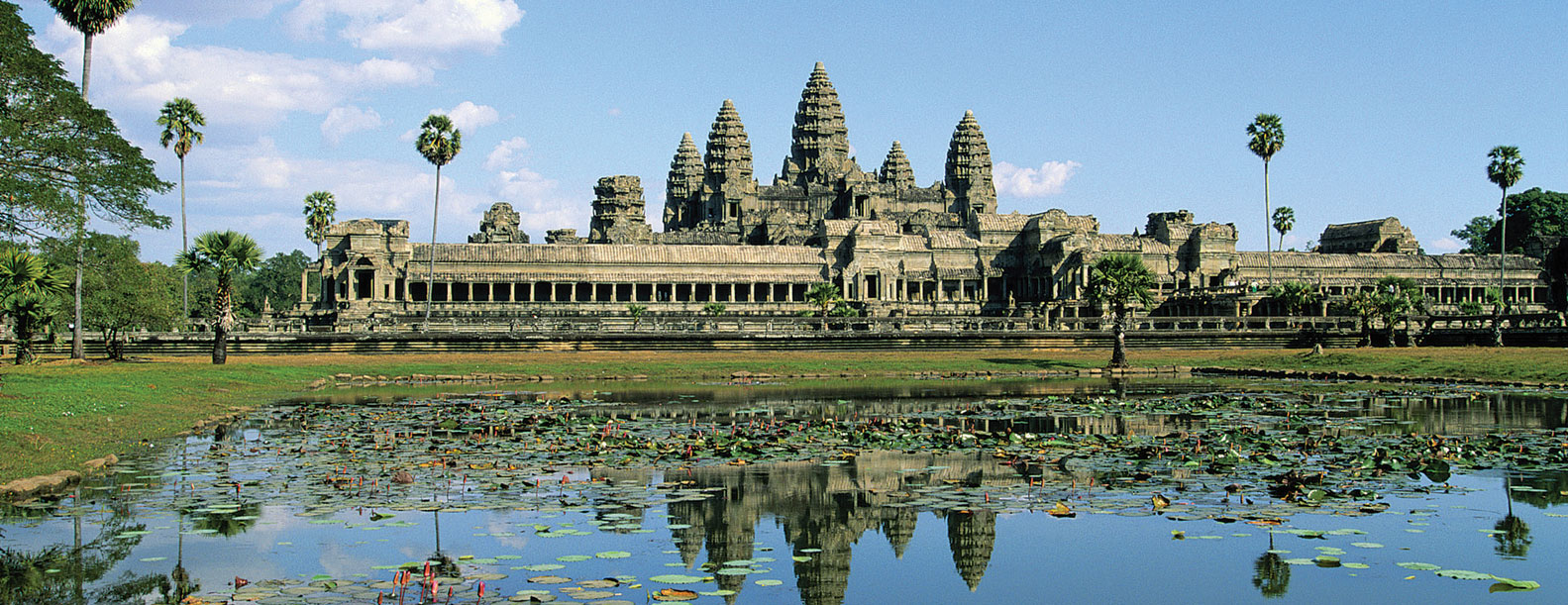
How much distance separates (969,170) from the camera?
138 m

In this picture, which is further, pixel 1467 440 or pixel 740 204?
pixel 740 204

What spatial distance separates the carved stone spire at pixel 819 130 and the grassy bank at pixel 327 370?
262ft

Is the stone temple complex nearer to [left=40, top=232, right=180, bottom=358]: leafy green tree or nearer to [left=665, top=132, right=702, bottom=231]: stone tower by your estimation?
[left=665, top=132, right=702, bottom=231]: stone tower

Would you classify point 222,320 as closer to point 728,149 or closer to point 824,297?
point 824,297

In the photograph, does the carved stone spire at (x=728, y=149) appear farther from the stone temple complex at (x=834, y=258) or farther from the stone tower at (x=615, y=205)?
the stone tower at (x=615, y=205)

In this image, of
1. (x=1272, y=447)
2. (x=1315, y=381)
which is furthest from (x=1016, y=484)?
(x=1315, y=381)

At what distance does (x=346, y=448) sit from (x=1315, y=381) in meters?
32.2

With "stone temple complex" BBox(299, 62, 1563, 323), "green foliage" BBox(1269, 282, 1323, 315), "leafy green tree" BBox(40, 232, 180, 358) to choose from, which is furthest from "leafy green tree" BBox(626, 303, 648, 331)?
"green foliage" BBox(1269, 282, 1323, 315)

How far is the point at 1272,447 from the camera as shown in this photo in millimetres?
20234

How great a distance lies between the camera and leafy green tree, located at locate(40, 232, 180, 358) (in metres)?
44.2

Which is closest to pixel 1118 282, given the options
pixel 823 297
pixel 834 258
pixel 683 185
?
pixel 823 297

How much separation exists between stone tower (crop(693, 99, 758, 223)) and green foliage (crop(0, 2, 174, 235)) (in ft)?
318

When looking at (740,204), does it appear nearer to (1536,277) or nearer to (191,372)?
(1536,277)

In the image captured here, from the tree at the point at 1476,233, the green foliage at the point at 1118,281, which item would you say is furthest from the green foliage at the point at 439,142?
the tree at the point at 1476,233
